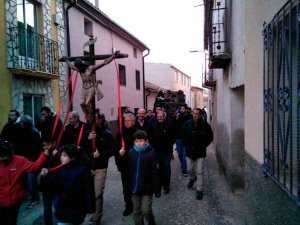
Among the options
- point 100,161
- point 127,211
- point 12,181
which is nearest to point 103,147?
point 100,161

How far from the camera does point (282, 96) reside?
8.88 ft

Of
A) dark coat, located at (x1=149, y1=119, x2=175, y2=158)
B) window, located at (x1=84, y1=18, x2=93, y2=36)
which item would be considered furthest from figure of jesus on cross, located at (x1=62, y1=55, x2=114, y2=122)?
window, located at (x1=84, y1=18, x2=93, y2=36)

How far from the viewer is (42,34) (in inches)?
361

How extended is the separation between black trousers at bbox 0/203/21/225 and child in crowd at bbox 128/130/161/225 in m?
1.43

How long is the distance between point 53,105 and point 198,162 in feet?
16.8

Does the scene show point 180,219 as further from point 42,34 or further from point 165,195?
point 42,34

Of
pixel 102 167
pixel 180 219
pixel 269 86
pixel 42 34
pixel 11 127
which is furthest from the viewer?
pixel 42 34

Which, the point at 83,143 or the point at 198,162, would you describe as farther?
the point at 198,162

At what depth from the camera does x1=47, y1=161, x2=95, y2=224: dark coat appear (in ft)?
11.3

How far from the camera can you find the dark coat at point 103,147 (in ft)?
15.4

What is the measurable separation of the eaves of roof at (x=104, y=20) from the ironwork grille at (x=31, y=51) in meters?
2.68

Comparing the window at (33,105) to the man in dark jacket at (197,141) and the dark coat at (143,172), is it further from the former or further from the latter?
the dark coat at (143,172)

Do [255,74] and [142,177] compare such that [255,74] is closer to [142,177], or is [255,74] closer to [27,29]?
[142,177]

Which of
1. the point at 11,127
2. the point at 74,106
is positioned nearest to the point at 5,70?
the point at 11,127
